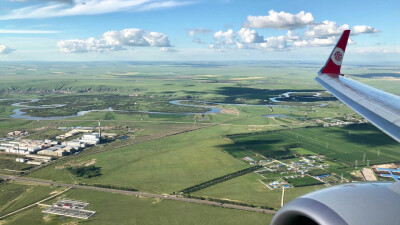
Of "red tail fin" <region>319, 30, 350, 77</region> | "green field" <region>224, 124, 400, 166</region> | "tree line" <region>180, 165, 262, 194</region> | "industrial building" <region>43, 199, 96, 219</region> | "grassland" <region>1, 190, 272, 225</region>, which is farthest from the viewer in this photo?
"green field" <region>224, 124, 400, 166</region>

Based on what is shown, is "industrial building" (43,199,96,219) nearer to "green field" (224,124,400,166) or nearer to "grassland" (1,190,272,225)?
"grassland" (1,190,272,225)

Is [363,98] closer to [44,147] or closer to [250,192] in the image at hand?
[250,192]

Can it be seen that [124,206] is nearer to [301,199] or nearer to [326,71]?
[326,71]

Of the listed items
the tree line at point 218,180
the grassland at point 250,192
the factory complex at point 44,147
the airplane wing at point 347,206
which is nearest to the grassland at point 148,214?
the grassland at point 250,192

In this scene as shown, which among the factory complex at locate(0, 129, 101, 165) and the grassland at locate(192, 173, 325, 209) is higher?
the factory complex at locate(0, 129, 101, 165)

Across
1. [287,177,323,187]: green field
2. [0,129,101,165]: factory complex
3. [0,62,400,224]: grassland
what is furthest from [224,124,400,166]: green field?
[0,129,101,165]: factory complex

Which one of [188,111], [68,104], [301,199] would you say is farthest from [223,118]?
[301,199]
